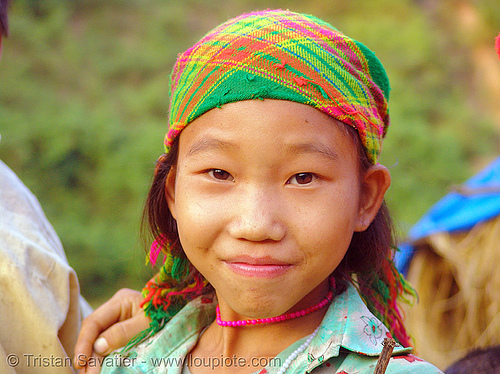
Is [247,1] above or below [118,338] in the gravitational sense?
above

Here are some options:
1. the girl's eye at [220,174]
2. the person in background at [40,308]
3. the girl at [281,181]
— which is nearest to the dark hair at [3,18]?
the person in background at [40,308]

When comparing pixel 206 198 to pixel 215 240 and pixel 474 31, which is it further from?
pixel 474 31

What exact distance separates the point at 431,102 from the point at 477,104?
0.89 metres

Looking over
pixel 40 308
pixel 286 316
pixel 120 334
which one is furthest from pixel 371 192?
pixel 40 308

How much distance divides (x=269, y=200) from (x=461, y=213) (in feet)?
8.43

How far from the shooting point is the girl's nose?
130cm

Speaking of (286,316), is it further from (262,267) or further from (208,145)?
(208,145)

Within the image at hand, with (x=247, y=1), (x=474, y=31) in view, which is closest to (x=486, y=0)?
(x=474, y=31)

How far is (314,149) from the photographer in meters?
1.36

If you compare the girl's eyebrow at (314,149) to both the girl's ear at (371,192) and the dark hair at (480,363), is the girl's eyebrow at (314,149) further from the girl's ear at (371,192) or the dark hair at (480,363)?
the dark hair at (480,363)

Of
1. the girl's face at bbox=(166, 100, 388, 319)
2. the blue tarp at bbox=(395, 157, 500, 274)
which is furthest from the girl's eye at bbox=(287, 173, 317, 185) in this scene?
the blue tarp at bbox=(395, 157, 500, 274)

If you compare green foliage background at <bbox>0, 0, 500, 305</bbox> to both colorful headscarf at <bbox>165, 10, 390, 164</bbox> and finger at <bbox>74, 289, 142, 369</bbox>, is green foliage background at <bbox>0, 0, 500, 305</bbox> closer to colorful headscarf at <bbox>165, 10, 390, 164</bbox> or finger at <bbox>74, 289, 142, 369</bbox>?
finger at <bbox>74, 289, 142, 369</bbox>

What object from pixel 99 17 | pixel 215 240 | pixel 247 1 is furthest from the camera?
pixel 247 1

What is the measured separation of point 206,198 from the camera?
1.42 m
